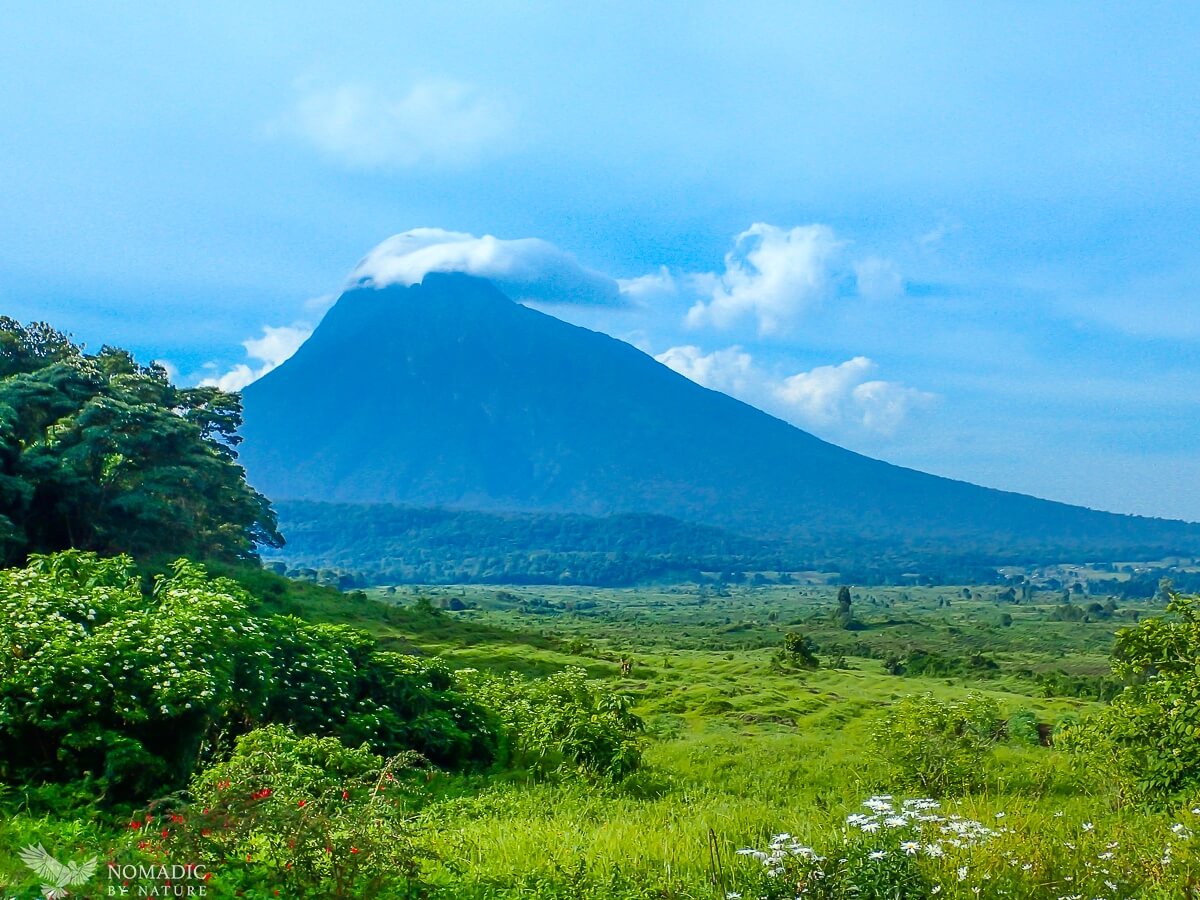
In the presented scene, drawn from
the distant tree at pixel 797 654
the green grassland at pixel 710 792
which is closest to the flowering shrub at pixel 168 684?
the green grassland at pixel 710 792

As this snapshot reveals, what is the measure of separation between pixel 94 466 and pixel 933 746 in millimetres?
22112

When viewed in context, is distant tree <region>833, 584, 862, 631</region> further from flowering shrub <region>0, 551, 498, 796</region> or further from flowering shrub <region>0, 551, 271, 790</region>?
flowering shrub <region>0, 551, 271, 790</region>

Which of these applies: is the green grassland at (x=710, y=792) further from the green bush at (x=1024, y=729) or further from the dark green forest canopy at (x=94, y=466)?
the dark green forest canopy at (x=94, y=466)

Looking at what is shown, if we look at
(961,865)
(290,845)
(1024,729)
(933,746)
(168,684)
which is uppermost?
(168,684)

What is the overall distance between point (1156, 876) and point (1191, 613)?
11.7 feet

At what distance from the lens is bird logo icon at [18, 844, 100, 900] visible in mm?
4172

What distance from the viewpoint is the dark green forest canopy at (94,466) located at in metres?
23.0

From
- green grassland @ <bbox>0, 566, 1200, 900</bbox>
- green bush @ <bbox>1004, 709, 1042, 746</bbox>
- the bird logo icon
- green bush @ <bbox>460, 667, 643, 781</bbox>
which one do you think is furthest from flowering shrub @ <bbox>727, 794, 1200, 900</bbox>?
green bush @ <bbox>1004, 709, 1042, 746</bbox>

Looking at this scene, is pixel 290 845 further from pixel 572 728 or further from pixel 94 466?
pixel 94 466

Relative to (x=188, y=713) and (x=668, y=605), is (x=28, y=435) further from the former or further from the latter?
(x=668, y=605)

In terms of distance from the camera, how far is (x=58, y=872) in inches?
169

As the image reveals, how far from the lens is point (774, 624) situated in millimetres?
92312

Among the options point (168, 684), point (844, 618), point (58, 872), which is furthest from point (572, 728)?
point (844, 618)

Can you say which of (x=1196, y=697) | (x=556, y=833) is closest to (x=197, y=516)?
(x=556, y=833)
